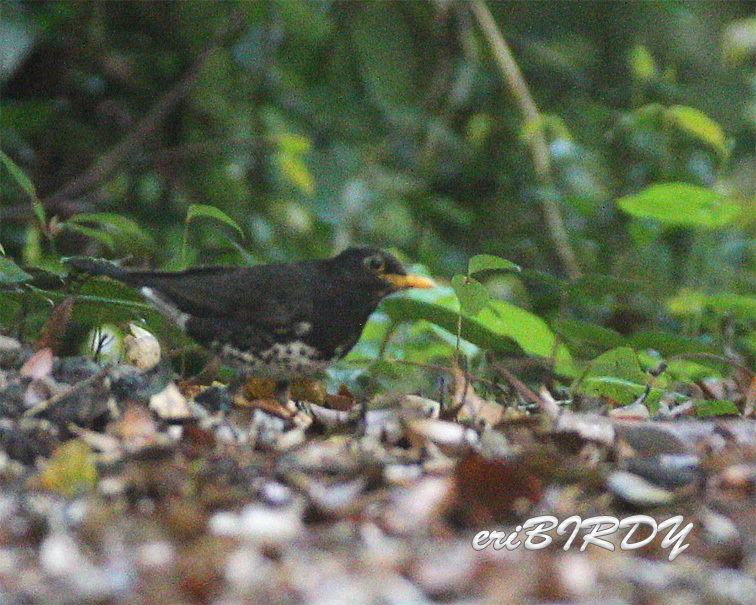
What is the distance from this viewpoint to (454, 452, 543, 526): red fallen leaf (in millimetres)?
2244

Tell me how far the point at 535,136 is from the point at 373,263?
11.9 ft

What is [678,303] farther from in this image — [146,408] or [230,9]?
[230,9]

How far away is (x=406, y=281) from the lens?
3.55m

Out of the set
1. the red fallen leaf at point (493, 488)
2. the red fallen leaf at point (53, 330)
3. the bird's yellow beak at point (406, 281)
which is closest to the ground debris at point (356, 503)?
the red fallen leaf at point (493, 488)

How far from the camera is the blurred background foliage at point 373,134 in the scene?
A: 609 cm

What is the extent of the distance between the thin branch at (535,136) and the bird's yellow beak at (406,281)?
129 inches

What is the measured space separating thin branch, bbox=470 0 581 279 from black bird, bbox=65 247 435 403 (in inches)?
135

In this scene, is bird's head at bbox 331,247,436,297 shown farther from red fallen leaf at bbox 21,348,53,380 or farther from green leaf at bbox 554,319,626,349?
red fallen leaf at bbox 21,348,53,380

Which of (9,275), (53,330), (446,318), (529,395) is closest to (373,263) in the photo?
(446,318)

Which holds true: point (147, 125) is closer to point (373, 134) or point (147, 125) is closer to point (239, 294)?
point (373, 134)

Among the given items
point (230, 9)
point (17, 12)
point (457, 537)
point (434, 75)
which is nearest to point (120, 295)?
point (457, 537)

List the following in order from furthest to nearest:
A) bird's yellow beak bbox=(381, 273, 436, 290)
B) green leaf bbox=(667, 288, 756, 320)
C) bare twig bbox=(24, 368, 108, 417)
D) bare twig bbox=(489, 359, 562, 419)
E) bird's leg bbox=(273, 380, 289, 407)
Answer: green leaf bbox=(667, 288, 756, 320)
bird's yellow beak bbox=(381, 273, 436, 290)
bird's leg bbox=(273, 380, 289, 407)
bare twig bbox=(489, 359, 562, 419)
bare twig bbox=(24, 368, 108, 417)

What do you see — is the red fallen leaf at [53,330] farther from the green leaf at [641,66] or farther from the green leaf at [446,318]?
the green leaf at [641,66]

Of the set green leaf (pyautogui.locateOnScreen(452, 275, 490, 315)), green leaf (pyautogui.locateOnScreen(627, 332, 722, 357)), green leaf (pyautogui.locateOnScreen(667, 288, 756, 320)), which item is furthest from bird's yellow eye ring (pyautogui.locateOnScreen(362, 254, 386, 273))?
green leaf (pyautogui.locateOnScreen(667, 288, 756, 320))
